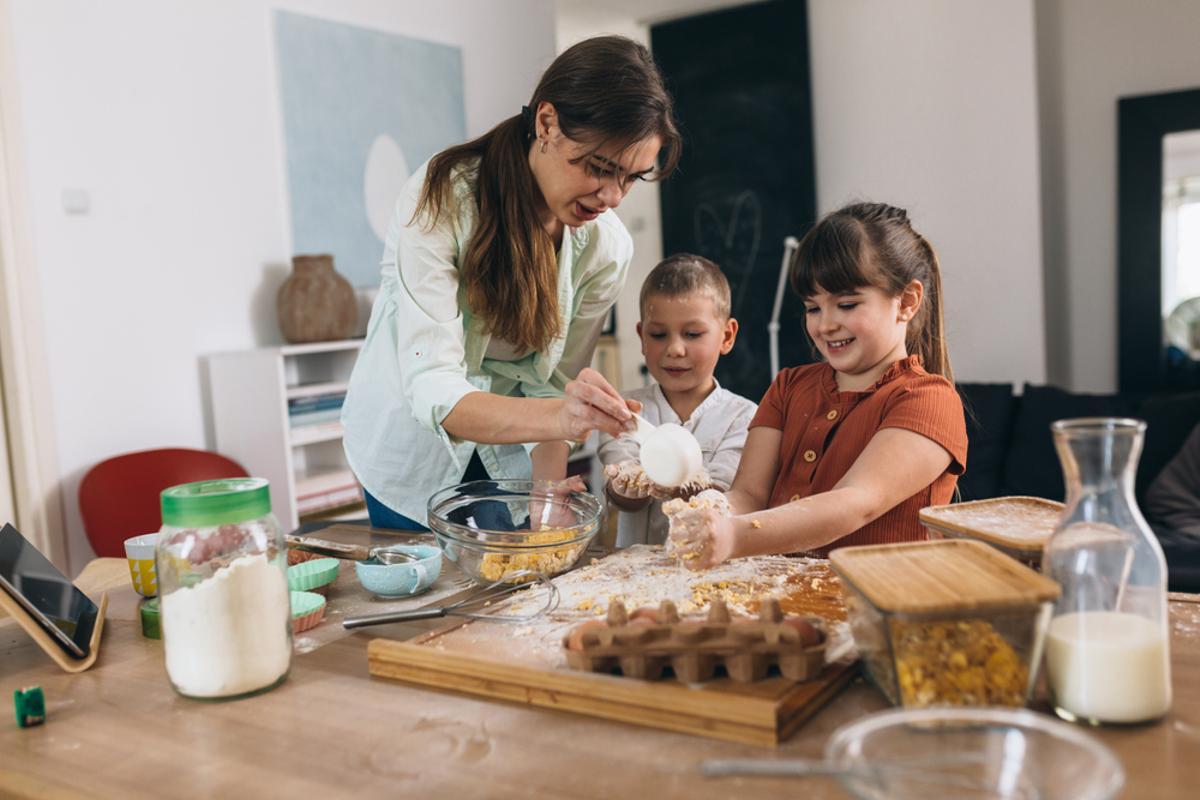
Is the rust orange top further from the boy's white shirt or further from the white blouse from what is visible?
the white blouse

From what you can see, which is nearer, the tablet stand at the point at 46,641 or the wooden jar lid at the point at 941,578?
the wooden jar lid at the point at 941,578

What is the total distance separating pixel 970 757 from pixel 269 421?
3.11m

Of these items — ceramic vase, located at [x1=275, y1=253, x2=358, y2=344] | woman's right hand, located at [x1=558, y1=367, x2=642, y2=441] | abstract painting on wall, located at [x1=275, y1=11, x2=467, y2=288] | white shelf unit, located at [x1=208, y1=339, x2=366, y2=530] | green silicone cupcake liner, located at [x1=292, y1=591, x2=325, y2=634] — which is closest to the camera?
green silicone cupcake liner, located at [x1=292, y1=591, x2=325, y2=634]

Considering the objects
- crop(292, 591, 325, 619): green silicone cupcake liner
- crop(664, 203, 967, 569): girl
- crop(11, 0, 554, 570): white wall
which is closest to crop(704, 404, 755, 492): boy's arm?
crop(664, 203, 967, 569): girl

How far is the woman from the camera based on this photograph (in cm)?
158

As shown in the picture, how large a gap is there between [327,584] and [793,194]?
13.6 feet

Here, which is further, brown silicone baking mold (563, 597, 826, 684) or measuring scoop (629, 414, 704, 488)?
measuring scoop (629, 414, 704, 488)

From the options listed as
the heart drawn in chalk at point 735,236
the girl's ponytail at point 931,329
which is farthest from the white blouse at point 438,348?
the heart drawn in chalk at point 735,236

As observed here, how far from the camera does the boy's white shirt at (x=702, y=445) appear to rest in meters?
2.17

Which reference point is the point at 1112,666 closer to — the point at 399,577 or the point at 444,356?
the point at 399,577

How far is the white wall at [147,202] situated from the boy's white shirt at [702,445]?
1940mm

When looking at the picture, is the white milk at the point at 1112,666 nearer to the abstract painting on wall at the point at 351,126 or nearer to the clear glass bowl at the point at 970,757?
the clear glass bowl at the point at 970,757

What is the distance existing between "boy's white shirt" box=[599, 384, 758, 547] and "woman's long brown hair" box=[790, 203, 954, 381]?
1.75 feet

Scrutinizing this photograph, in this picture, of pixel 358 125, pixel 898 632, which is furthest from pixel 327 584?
pixel 358 125
